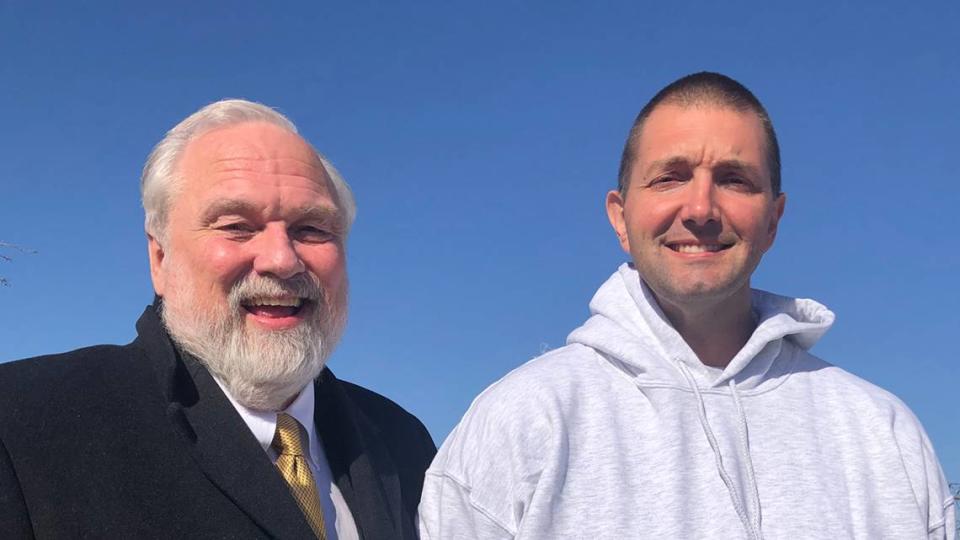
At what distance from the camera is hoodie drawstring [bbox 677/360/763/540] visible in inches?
126

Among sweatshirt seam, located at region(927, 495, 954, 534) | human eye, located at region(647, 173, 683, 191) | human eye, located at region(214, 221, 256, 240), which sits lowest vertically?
sweatshirt seam, located at region(927, 495, 954, 534)

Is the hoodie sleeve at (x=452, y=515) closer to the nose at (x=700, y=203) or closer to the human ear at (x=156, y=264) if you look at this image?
the nose at (x=700, y=203)

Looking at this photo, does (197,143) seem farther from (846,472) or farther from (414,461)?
(846,472)

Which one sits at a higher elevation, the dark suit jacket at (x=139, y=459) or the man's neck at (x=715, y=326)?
the man's neck at (x=715, y=326)

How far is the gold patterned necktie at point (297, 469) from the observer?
12.7ft

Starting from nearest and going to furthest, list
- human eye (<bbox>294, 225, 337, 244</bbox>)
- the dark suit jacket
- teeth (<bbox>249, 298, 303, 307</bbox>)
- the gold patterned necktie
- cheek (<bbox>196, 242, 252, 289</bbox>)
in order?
the dark suit jacket → the gold patterned necktie → cheek (<bbox>196, 242, 252, 289</bbox>) → teeth (<bbox>249, 298, 303, 307</bbox>) → human eye (<bbox>294, 225, 337, 244</bbox>)

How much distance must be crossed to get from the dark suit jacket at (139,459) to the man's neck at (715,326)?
1.63 m

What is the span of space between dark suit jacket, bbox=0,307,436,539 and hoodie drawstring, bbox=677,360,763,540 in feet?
5.14

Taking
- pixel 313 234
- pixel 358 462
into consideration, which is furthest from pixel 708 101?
pixel 358 462

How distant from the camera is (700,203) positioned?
3.39 metres

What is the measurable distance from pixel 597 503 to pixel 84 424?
202 cm

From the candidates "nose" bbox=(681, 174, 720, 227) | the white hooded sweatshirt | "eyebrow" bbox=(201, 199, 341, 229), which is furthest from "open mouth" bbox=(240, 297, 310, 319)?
"nose" bbox=(681, 174, 720, 227)

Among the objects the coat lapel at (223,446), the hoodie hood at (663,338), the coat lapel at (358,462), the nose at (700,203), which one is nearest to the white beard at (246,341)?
the coat lapel at (223,446)

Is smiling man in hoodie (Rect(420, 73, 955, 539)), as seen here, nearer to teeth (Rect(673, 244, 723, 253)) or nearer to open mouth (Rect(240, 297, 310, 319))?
teeth (Rect(673, 244, 723, 253))
